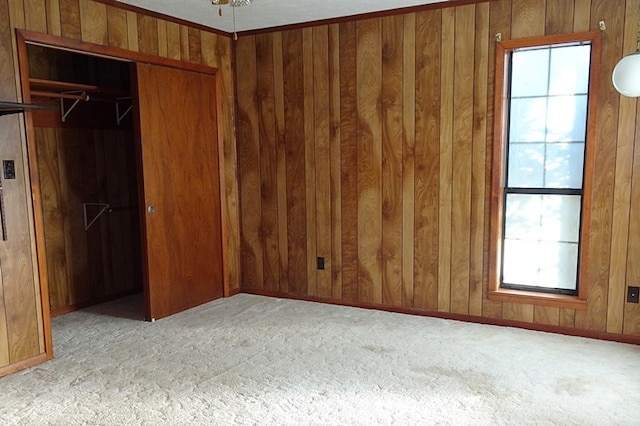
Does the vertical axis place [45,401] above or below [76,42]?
below

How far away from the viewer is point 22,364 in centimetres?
319

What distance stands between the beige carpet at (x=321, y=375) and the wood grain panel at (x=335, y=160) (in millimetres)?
506

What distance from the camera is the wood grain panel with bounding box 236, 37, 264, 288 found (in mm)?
4742

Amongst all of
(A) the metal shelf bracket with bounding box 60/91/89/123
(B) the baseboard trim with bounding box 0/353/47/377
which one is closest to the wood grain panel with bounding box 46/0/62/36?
(A) the metal shelf bracket with bounding box 60/91/89/123

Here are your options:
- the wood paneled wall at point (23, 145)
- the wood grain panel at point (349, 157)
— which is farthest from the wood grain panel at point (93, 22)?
the wood grain panel at point (349, 157)

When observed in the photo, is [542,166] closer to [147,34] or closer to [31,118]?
[147,34]

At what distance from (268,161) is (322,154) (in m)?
0.57

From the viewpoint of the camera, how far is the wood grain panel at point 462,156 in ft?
12.5

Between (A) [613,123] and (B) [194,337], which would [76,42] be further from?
(A) [613,123]

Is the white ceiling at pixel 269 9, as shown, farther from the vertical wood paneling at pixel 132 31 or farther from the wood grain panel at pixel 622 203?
the wood grain panel at pixel 622 203

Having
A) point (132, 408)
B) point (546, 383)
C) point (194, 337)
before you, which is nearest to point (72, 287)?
point (194, 337)

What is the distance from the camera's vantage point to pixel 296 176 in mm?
4617

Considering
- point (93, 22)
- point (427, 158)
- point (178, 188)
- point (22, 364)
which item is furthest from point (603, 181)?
point (22, 364)

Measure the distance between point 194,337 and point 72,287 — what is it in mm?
1521
